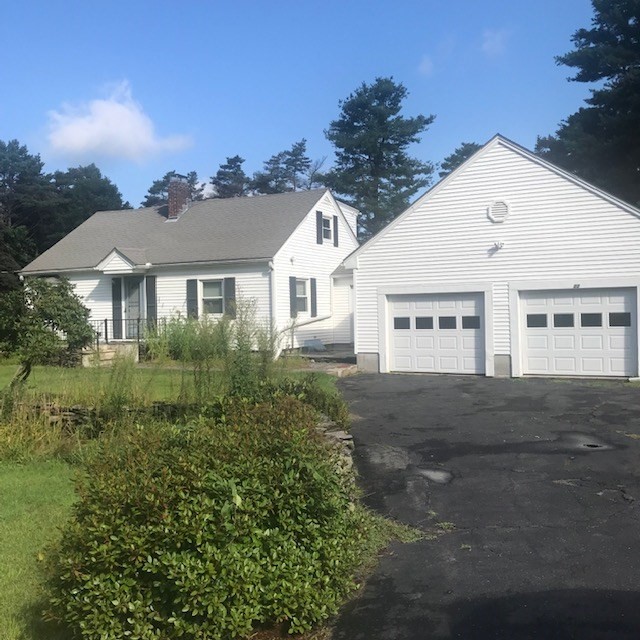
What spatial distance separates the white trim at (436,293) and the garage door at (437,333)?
6.0 inches

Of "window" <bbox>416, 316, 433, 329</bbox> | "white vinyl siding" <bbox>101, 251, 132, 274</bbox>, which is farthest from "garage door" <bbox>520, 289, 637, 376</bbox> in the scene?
"white vinyl siding" <bbox>101, 251, 132, 274</bbox>

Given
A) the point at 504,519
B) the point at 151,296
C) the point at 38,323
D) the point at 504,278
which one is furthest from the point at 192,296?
the point at 504,519

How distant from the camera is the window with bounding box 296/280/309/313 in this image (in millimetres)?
25203

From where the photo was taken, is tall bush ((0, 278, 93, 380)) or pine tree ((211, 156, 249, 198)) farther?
pine tree ((211, 156, 249, 198))

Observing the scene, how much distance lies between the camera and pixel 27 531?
6.25 meters

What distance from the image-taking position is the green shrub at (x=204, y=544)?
3887 mm

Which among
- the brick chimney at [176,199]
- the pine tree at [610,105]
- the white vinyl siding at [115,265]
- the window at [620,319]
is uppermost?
the pine tree at [610,105]

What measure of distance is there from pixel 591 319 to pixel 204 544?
1501cm

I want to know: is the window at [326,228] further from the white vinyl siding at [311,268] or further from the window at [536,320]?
the window at [536,320]

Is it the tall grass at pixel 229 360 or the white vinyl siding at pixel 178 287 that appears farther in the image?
the white vinyl siding at pixel 178 287

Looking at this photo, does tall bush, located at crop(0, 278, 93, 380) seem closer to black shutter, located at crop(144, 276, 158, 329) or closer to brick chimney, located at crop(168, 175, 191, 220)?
black shutter, located at crop(144, 276, 158, 329)

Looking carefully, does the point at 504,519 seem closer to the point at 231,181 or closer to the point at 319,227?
the point at 319,227

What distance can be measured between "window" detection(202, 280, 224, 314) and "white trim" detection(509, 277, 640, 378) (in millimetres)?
9988

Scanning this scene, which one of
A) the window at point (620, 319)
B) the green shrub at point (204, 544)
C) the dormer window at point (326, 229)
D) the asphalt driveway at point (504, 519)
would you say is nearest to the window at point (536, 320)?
the window at point (620, 319)
